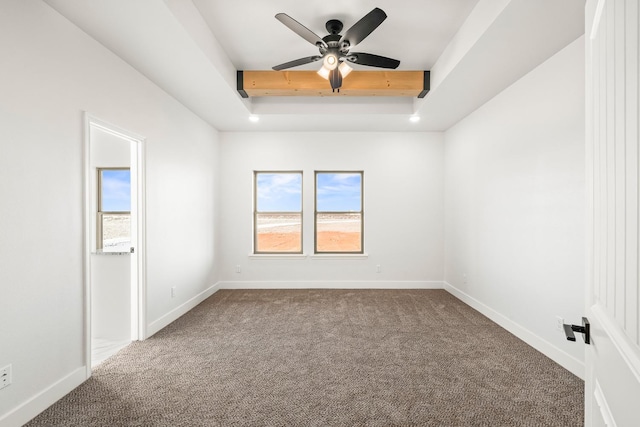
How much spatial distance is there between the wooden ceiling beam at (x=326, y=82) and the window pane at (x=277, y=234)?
2355mm

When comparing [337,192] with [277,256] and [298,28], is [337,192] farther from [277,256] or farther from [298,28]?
[298,28]

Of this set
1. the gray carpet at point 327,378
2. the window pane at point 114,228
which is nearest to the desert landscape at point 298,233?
the gray carpet at point 327,378

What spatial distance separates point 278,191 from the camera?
5.50m

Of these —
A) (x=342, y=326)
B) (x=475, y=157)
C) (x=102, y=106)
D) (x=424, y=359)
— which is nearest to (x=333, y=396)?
(x=424, y=359)

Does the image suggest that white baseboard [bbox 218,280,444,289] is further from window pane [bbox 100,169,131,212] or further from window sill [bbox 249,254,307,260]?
window pane [bbox 100,169,131,212]

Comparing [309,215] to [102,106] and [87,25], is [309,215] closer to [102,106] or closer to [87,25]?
[102,106]

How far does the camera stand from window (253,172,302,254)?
548 cm

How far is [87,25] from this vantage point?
7.70 feet

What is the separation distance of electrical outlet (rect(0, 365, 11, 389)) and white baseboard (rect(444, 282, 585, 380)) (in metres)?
3.95

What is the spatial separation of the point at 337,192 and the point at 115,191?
336 cm

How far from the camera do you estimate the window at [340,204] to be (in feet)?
18.0

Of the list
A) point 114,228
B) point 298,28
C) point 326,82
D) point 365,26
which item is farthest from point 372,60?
point 114,228

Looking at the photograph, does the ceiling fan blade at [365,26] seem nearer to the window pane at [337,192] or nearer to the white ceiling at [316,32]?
the white ceiling at [316,32]

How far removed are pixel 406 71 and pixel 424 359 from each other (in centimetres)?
311
